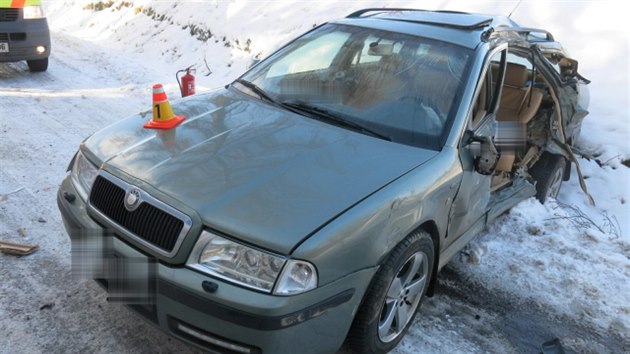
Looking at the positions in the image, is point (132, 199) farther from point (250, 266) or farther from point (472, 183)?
point (472, 183)

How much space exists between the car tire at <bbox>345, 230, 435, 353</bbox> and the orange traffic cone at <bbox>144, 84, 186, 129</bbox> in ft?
4.91

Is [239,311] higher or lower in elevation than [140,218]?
lower

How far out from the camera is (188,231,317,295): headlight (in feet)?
7.06

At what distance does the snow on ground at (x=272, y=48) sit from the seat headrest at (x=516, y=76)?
3.67 ft

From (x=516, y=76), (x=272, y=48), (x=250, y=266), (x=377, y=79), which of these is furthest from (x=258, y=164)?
(x=272, y=48)

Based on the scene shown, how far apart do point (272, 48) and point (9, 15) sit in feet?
13.1

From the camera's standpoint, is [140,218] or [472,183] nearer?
[140,218]

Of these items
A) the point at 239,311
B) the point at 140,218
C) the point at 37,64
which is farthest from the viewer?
the point at 37,64

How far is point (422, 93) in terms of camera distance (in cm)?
324

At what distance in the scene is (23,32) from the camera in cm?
696

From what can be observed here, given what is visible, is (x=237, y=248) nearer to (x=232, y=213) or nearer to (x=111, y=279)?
(x=232, y=213)

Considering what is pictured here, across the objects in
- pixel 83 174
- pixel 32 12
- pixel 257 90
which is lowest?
pixel 83 174

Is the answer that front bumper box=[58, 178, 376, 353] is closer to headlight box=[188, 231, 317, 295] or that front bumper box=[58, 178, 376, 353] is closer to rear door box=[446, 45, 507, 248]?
headlight box=[188, 231, 317, 295]

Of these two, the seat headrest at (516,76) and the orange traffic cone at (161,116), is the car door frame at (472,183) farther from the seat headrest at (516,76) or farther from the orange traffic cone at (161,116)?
the orange traffic cone at (161,116)
